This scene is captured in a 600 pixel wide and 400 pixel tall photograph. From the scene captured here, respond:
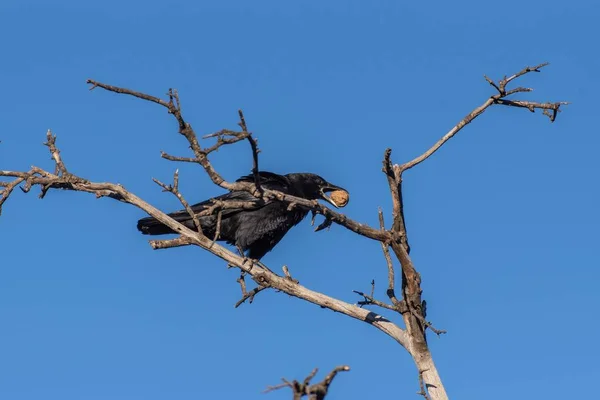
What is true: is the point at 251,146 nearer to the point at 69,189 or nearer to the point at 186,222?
the point at 69,189


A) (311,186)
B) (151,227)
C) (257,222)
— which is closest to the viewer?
(151,227)

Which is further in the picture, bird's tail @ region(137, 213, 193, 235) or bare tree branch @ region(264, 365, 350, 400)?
bird's tail @ region(137, 213, 193, 235)

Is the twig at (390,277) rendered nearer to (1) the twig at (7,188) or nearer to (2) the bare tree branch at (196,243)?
(2) the bare tree branch at (196,243)

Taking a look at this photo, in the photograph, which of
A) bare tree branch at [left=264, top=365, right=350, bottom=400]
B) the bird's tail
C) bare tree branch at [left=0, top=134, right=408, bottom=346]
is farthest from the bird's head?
bare tree branch at [left=264, top=365, right=350, bottom=400]

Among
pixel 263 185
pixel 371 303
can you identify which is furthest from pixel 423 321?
pixel 263 185

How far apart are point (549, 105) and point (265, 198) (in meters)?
2.19

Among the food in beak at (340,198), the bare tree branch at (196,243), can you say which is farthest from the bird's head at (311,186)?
the bare tree branch at (196,243)

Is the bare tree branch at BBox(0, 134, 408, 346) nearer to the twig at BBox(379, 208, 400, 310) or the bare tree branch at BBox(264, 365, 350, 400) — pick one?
the twig at BBox(379, 208, 400, 310)

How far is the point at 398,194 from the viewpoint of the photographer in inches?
262

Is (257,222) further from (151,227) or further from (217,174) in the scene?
(217,174)

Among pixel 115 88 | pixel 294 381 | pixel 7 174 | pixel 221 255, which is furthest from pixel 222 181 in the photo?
pixel 294 381

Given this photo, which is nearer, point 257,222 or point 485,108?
point 485,108

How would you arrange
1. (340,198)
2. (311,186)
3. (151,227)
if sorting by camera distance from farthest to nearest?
(311,186), (340,198), (151,227)

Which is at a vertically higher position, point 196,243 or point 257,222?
point 257,222
